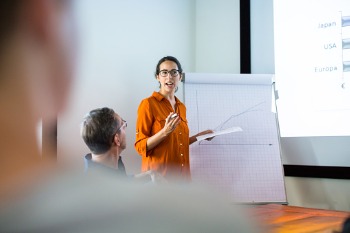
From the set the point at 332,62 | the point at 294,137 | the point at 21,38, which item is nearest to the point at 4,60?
the point at 21,38

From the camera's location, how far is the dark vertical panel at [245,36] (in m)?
3.04

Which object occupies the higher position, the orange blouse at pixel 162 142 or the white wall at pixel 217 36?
the white wall at pixel 217 36

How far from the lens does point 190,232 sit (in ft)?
0.57

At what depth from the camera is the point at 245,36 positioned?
121 inches

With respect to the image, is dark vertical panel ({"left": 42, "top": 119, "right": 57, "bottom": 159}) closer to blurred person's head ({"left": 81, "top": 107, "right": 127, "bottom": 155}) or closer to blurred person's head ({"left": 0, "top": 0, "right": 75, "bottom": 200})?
blurred person's head ({"left": 0, "top": 0, "right": 75, "bottom": 200})

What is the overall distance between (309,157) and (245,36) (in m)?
1.12

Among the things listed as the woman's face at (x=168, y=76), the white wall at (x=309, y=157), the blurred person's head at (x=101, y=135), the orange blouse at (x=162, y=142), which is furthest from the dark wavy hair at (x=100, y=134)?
the white wall at (x=309, y=157)

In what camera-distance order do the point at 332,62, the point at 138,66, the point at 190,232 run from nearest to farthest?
1. the point at 190,232
2. the point at 332,62
3. the point at 138,66

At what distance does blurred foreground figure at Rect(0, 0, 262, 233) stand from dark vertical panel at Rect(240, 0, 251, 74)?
114 inches

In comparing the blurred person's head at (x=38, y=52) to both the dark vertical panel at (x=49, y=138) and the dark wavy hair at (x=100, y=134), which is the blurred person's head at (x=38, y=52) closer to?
the dark vertical panel at (x=49, y=138)

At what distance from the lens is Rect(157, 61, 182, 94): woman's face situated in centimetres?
229

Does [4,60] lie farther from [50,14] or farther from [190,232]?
[190,232]

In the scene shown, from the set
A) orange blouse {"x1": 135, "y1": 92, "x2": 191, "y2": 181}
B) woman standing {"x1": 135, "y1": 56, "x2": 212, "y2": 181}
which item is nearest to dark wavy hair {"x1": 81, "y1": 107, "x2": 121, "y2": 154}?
woman standing {"x1": 135, "y1": 56, "x2": 212, "y2": 181}

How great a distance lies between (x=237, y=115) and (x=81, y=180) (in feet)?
8.39
